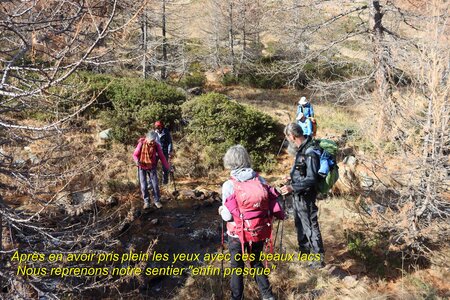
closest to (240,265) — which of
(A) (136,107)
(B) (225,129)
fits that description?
(B) (225,129)

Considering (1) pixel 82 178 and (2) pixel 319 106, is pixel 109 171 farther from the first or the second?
(2) pixel 319 106

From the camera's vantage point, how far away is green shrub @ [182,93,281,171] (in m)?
10.4

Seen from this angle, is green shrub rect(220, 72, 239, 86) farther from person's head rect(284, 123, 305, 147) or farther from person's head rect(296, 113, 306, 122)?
person's head rect(284, 123, 305, 147)

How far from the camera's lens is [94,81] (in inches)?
483

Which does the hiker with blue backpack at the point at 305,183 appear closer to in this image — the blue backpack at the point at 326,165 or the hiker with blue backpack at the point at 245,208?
the blue backpack at the point at 326,165

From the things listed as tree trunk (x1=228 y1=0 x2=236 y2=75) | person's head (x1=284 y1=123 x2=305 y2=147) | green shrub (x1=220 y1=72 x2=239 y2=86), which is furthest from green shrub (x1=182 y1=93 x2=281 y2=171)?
tree trunk (x1=228 y1=0 x2=236 y2=75)

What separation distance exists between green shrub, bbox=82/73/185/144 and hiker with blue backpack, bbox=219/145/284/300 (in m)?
7.62

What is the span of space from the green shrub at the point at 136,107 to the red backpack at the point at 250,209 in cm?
774

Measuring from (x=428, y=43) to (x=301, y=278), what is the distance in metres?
3.28

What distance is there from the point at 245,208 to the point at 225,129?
7.25 meters

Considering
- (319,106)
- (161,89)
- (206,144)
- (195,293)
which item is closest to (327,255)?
(195,293)

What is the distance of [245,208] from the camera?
331 centimetres

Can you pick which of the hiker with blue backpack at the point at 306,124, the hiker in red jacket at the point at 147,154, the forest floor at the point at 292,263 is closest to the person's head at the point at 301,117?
the hiker with blue backpack at the point at 306,124

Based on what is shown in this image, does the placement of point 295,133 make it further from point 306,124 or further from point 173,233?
point 306,124
